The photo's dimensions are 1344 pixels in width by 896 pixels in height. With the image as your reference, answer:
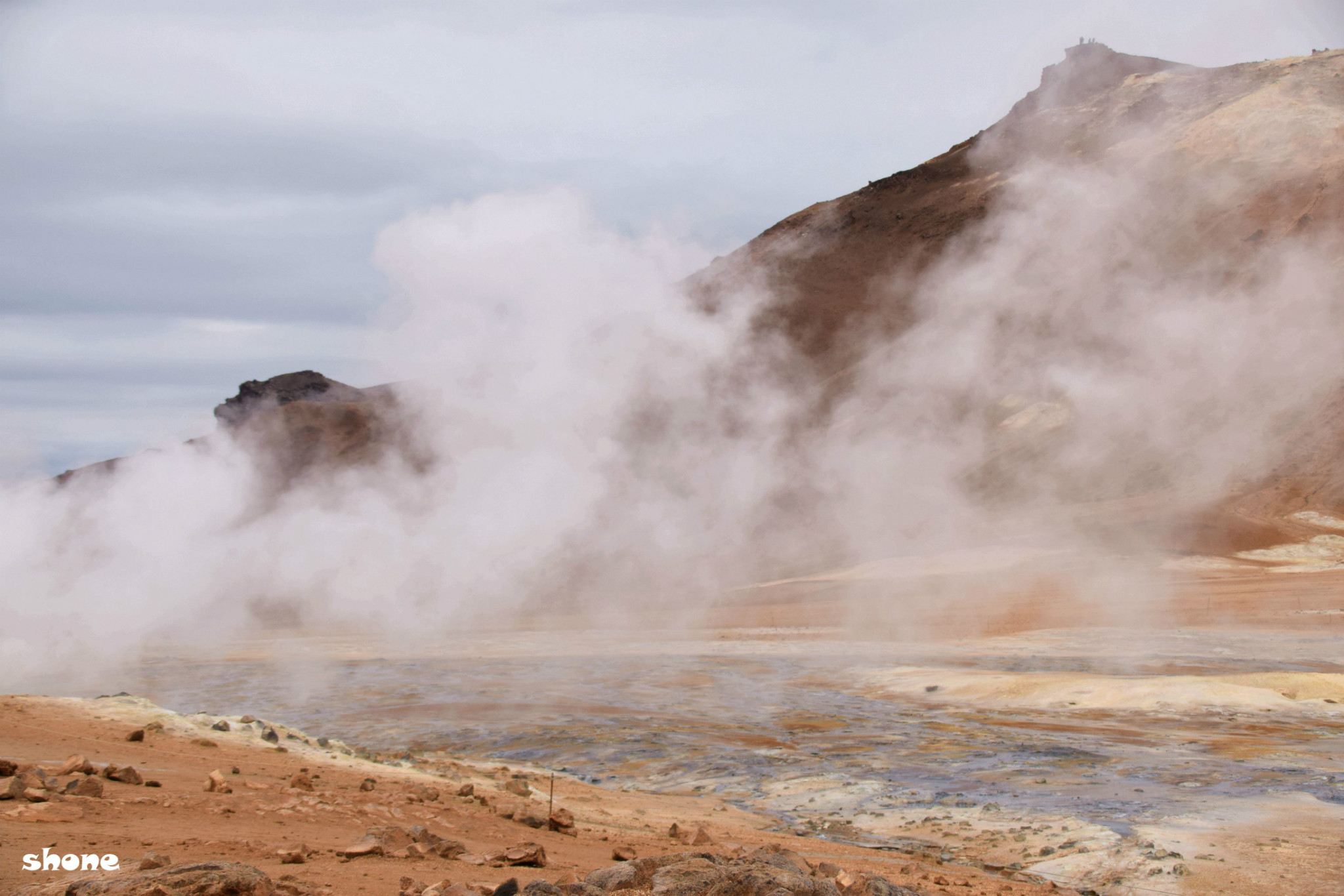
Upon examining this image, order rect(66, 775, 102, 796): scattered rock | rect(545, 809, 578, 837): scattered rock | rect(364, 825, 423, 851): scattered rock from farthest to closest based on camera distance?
rect(545, 809, 578, 837): scattered rock, rect(66, 775, 102, 796): scattered rock, rect(364, 825, 423, 851): scattered rock

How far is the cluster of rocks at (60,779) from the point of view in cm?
650

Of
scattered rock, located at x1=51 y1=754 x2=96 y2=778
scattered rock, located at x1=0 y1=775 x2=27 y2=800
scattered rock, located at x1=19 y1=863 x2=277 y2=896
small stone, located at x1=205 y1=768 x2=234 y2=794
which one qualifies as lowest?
small stone, located at x1=205 y1=768 x2=234 y2=794

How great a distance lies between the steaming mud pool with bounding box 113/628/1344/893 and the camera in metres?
9.70

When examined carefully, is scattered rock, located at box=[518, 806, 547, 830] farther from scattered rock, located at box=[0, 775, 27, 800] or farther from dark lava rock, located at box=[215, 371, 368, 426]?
dark lava rock, located at box=[215, 371, 368, 426]

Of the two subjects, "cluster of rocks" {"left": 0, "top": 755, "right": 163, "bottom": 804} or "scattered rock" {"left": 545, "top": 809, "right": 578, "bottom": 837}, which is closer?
"cluster of rocks" {"left": 0, "top": 755, "right": 163, "bottom": 804}

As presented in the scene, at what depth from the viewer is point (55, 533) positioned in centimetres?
2977

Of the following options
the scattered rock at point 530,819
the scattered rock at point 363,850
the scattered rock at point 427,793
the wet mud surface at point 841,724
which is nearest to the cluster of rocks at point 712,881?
the scattered rock at point 363,850

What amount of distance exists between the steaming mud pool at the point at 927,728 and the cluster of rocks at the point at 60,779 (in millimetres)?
6027

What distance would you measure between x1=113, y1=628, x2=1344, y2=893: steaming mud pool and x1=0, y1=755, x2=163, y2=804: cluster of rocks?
237 inches

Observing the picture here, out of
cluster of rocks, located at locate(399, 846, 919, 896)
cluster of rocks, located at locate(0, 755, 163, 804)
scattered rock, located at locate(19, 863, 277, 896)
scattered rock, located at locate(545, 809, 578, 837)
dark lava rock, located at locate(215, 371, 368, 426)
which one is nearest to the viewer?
scattered rock, located at locate(19, 863, 277, 896)

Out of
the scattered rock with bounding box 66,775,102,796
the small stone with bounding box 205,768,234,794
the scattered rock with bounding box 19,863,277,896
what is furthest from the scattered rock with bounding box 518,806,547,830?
the scattered rock with bounding box 19,863,277,896

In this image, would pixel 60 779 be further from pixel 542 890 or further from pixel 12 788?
pixel 542 890

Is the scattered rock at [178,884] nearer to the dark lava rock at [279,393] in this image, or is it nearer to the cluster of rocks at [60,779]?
the cluster of rocks at [60,779]

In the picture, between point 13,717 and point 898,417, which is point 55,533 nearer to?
point 13,717
